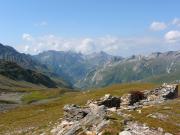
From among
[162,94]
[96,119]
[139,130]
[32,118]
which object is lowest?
[32,118]

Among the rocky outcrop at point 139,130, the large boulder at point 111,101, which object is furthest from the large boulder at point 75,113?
the large boulder at point 111,101

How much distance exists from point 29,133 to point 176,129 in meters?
28.5

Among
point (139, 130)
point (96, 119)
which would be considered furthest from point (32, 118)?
point (139, 130)

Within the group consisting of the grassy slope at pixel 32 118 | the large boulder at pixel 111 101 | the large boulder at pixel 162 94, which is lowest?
the grassy slope at pixel 32 118

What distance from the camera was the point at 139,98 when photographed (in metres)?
91.5

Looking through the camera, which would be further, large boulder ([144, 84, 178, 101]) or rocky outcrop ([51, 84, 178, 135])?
large boulder ([144, 84, 178, 101])

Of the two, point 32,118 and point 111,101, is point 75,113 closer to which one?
point 111,101

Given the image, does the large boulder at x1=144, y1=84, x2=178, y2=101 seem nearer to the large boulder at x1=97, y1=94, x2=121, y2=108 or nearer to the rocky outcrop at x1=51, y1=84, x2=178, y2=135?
the rocky outcrop at x1=51, y1=84, x2=178, y2=135

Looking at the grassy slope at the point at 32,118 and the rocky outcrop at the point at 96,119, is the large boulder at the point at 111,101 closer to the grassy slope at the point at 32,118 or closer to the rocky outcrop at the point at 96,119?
the rocky outcrop at the point at 96,119

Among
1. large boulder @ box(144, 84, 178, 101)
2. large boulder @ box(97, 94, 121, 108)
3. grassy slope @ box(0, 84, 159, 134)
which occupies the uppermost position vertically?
large boulder @ box(144, 84, 178, 101)

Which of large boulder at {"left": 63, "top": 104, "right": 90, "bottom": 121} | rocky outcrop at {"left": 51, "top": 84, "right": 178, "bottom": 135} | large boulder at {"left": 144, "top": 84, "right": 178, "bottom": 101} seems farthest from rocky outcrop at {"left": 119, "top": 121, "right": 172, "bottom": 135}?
large boulder at {"left": 144, "top": 84, "right": 178, "bottom": 101}

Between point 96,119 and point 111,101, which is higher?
point 96,119

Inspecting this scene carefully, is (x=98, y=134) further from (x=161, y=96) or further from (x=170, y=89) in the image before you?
(x=170, y=89)

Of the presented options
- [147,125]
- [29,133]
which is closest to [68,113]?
[29,133]
